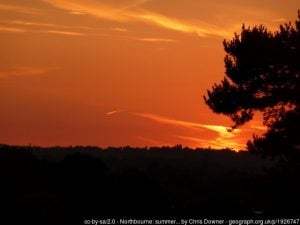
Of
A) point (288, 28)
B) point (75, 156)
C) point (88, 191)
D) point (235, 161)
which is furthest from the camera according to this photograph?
point (235, 161)

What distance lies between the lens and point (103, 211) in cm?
3584

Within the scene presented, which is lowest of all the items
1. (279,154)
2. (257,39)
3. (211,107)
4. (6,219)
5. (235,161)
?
(6,219)

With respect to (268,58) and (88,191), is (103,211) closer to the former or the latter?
(88,191)

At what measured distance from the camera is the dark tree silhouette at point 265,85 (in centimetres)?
3581

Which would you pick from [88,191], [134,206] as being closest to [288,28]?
[134,206]

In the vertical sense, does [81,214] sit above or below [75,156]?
below

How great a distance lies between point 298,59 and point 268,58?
143 cm

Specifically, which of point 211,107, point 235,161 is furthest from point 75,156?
point 235,161

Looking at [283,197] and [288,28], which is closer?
[283,197]

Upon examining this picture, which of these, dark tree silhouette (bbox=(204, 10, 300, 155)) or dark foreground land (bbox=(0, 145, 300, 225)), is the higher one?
dark tree silhouette (bbox=(204, 10, 300, 155))

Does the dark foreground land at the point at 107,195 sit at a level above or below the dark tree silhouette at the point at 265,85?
below

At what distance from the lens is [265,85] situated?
3684 centimetres

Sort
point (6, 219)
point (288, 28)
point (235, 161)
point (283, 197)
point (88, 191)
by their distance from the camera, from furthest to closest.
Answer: point (235, 161) < point (88, 191) < point (288, 28) < point (283, 197) < point (6, 219)

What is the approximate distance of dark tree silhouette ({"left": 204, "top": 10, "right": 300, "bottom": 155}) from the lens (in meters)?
35.8
